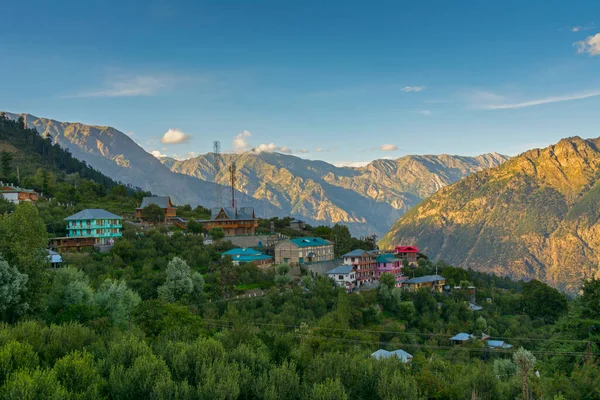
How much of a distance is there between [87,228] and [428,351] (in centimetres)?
4307

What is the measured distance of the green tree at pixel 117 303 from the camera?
3791 centimetres

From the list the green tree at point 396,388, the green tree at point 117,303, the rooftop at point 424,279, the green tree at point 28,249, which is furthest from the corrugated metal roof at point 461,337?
the green tree at point 28,249

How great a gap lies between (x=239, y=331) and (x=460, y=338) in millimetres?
32301

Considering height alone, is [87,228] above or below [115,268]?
above

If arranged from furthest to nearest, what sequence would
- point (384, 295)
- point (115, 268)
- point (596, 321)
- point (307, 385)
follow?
point (384, 295) < point (115, 268) < point (596, 321) < point (307, 385)

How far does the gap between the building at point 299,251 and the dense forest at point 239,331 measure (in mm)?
5539

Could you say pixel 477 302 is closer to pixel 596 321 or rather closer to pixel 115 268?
pixel 596 321

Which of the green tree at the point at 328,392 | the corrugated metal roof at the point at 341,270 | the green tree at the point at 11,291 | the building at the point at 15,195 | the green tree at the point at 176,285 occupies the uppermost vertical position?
the building at the point at 15,195

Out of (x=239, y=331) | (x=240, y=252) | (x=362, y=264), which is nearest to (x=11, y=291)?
(x=239, y=331)


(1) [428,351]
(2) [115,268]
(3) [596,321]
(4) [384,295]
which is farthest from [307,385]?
(4) [384,295]

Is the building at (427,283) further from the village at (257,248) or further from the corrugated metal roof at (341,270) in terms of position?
the corrugated metal roof at (341,270)

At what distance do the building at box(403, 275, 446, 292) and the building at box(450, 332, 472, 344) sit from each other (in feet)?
61.7

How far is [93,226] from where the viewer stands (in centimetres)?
6350

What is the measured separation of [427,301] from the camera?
66188 mm
